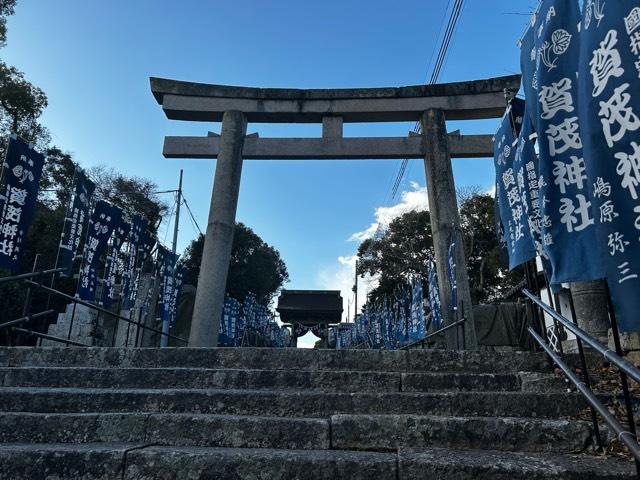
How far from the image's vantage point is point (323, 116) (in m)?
8.40

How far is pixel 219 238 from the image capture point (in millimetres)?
7340

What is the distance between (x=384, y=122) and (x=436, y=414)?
704cm

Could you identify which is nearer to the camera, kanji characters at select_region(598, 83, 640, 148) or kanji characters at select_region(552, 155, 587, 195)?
kanji characters at select_region(598, 83, 640, 148)

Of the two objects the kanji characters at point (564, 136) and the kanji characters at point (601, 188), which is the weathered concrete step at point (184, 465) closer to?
the kanji characters at point (601, 188)

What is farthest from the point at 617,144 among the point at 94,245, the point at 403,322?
the point at 403,322

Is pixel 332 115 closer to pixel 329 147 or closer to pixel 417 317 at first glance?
pixel 329 147

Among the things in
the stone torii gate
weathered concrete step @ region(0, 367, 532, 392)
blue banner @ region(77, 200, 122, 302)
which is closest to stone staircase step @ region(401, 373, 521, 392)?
weathered concrete step @ region(0, 367, 532, 392)

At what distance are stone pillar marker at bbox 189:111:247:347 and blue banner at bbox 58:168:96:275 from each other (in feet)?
7.23

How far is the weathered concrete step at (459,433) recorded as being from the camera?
7.86 ft

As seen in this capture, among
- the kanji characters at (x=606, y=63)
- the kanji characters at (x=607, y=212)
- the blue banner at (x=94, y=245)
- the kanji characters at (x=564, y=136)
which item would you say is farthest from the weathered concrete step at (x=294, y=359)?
the blue banner at (x=94, y=245)

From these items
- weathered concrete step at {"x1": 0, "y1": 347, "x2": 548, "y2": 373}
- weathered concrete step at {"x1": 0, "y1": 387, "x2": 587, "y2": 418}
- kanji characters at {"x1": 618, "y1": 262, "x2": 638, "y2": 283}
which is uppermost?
kanji characters at {"x1": 618, "y1": 262, "x2": 638, "y2": 283}

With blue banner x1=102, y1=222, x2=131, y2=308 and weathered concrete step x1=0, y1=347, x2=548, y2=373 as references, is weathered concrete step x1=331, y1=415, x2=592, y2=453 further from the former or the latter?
blue banner x1=102, y1=222, x2=131, y2=308

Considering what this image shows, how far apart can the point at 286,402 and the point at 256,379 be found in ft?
1.74

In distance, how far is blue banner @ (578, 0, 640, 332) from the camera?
1774 millimetres
